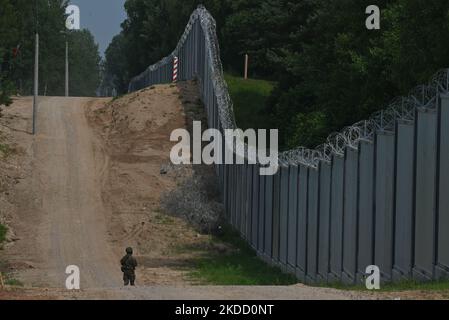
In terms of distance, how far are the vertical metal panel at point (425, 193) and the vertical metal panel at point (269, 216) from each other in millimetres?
12502

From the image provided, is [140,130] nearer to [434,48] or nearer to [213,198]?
[213,198]

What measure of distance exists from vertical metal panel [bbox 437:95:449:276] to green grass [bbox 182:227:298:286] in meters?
9.18

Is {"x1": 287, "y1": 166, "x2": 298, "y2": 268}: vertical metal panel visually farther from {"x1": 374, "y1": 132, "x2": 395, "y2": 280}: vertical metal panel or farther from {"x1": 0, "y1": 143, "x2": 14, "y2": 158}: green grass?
{"x1": 0, "y1": 143, "x2": 14, "y2": 158}: green grass

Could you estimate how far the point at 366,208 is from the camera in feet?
78.0

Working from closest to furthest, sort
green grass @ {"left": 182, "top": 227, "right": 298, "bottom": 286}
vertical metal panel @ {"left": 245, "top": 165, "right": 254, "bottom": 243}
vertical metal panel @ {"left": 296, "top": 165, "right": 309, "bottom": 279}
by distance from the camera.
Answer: vertical metal panel @ {"left": 296, "top": 165, "right": 309, "bottom": 279} → green grass @ {"left": 182, "top": 227, "right": 298, "bottom": 286} → vertical metal panel @ {"left": 245, "top": 165, "right": 254, "bottom": 243}

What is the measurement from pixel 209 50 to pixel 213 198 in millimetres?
12468

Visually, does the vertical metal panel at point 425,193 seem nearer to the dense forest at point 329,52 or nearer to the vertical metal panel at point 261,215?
the dense forest at point 329,52

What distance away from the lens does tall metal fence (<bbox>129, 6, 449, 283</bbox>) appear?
2020 centimetres

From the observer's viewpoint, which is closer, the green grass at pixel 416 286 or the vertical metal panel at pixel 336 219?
the green grass at pixel 416 286

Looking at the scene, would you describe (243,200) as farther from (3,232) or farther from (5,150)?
(5,150)

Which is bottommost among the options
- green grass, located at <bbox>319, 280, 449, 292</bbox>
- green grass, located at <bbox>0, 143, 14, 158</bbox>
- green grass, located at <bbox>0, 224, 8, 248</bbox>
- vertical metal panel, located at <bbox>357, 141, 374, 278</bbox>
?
green grass, located at <bbox>0, 224, 8, 248</bbox>

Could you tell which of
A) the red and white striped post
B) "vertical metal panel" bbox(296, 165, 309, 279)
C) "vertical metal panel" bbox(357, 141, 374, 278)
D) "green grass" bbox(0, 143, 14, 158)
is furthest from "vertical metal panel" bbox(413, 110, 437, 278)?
the red and white striped post

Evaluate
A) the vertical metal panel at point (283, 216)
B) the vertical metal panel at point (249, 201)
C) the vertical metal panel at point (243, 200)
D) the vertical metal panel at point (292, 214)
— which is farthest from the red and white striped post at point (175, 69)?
the vertical metal panel at point (292, 214)

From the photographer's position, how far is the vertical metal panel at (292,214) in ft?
99.7
